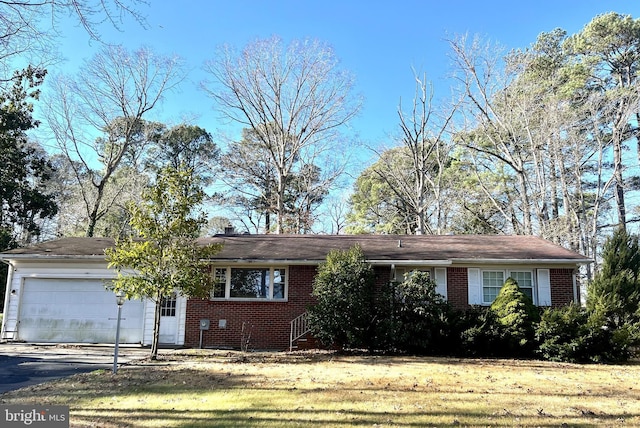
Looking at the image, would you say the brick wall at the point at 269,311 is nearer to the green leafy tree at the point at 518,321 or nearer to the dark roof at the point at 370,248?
the dark roof at the point at 370,248

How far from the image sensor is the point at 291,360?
10766 millimetres

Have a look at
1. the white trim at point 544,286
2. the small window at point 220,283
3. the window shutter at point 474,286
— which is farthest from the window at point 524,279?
the small window at point 220,283

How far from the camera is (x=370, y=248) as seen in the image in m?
14.7

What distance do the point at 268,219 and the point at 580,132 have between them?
19865 millimetres

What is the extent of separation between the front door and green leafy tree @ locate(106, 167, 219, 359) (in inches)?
104

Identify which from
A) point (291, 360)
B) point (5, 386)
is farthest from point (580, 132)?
point (5, 386)

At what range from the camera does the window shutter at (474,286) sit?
522 inches

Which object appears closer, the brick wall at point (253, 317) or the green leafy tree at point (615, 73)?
the brick wall at point (253, 317)

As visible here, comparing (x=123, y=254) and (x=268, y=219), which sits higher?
(x=268, y=219)

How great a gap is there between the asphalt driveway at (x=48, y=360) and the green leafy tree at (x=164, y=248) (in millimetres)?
1418

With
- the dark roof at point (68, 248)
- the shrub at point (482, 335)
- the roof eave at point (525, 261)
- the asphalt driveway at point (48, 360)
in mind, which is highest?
the dark roof at point (68, 248)

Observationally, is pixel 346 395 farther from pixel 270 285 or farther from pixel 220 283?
pixel 220 283

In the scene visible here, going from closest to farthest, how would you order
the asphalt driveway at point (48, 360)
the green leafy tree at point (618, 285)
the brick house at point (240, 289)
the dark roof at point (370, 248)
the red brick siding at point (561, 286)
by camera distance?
the asphalt driveway at point (48, 360)
the green leafy tree at point (618, 285)
the red brick siding at point (561, 286)
the brick house at point (240, 289)
the dark roof at point (370, 248)

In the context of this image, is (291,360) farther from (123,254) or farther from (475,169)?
(475,169)
